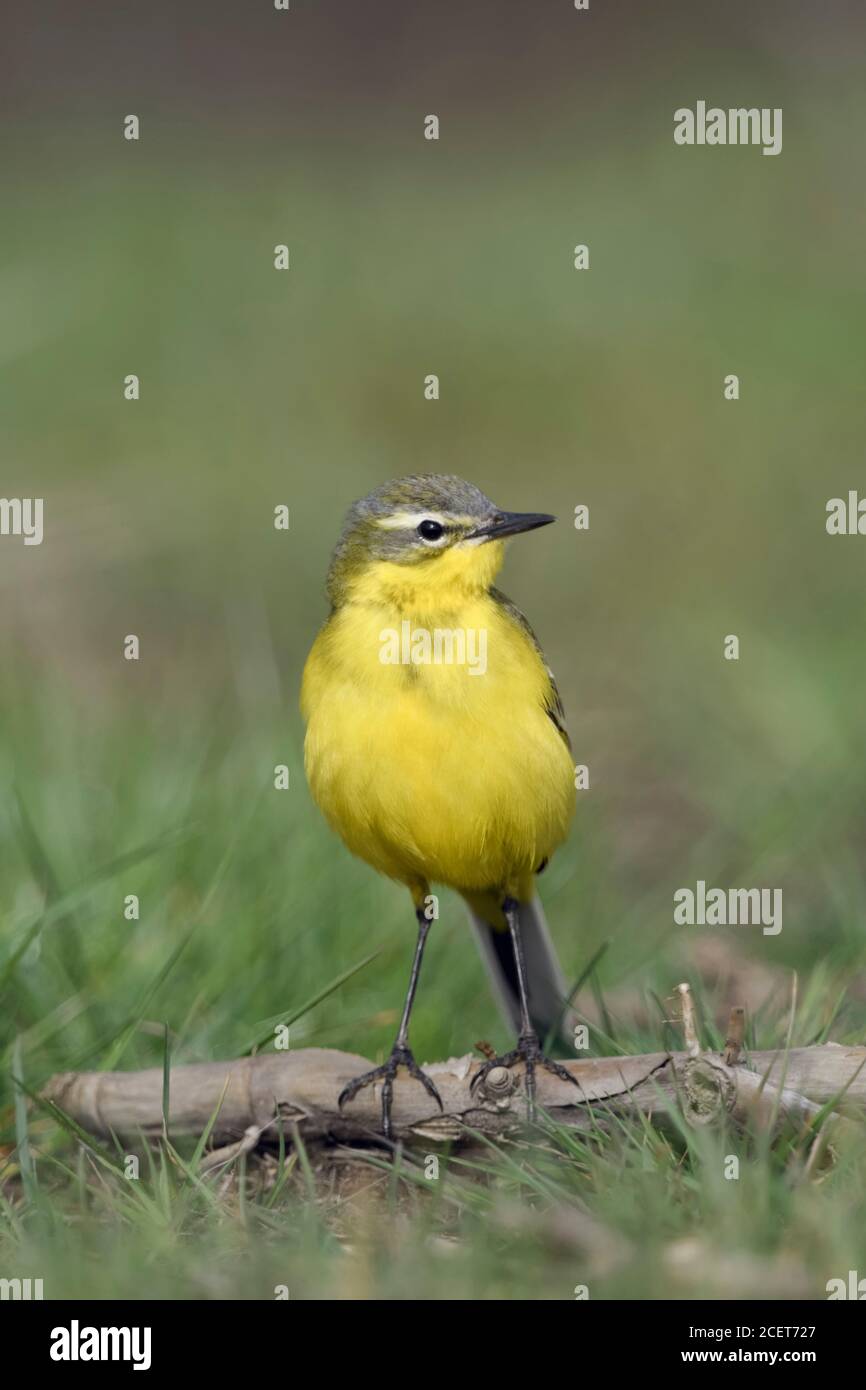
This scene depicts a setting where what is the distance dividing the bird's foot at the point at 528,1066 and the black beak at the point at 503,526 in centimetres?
150

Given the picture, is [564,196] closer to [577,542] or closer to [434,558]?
[577,542]

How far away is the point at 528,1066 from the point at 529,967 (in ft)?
3.57

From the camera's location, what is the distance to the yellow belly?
5012 millimetres

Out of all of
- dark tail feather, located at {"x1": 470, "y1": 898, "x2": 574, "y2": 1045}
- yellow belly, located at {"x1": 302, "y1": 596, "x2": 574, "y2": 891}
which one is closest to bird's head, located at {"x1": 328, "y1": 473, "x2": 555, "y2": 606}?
yellow belly, located at {"x1": 302, "y1": 596, "x2": 574, "y2": 891}

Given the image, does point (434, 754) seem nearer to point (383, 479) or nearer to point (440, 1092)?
point (440, 1092)

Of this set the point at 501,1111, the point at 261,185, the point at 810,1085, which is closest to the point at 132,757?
the point at 501,1111

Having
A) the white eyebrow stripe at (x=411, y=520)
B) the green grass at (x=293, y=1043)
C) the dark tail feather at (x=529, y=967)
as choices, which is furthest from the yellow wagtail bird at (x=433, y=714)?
the green grass at (x=293, y=1043)

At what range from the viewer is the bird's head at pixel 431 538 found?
5.30 metres

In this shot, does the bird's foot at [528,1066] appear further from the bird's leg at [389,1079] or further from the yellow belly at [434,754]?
the yellow belly at [434,754]

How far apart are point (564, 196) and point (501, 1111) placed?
40.7 feet

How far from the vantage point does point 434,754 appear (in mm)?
5008

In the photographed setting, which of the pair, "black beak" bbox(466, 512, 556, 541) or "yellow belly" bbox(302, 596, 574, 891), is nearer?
"yellow belly" bbox(302, 596, 574, 891)

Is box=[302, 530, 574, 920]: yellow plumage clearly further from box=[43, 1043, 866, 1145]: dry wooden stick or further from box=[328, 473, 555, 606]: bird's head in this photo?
box=[43, 1043, 866, 1145]: dry wooden stick

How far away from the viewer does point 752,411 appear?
12961mm
